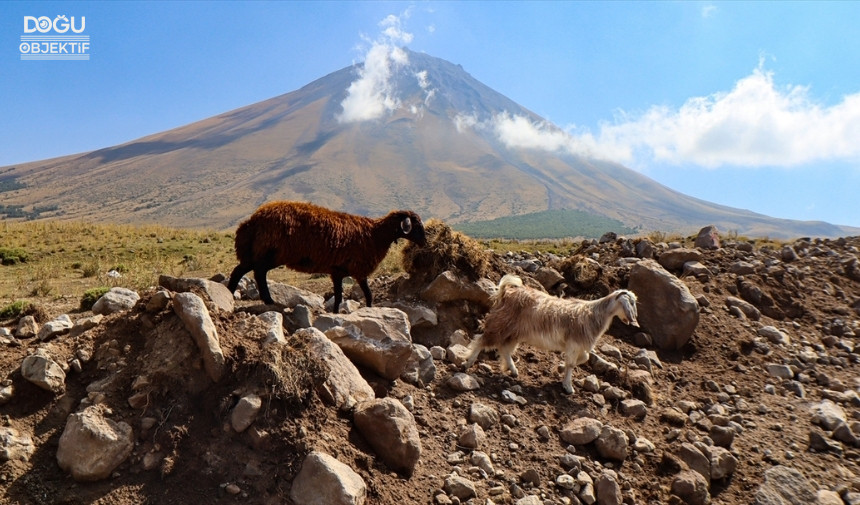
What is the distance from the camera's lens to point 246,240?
23.4ft

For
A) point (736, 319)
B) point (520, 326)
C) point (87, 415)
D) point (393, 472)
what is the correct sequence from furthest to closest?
1. point (736, 319)
2. point (520, 326)
3. point (393, 472)
4. point (87, 415)

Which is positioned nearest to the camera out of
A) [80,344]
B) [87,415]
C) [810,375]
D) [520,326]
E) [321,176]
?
[87,415]

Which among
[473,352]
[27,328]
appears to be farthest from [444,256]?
[27,328]

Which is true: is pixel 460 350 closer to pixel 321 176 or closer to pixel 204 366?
pixel 204 366

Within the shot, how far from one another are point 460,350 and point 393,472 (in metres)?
2.69

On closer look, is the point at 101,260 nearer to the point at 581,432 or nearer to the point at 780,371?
the point at 581,432

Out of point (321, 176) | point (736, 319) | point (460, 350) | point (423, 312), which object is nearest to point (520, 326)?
point (460, 350)

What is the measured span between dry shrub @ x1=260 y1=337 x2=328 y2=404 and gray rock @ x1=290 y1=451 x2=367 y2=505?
0.59 metres

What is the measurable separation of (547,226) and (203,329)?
143 metres

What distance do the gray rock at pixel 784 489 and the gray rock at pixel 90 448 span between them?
231 inches

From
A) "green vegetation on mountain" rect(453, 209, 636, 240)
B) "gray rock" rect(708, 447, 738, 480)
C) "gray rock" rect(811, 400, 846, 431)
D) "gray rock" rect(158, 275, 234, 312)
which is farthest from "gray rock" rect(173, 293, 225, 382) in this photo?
"green vegetation on mountain" rect(453, 209, 636, 240)

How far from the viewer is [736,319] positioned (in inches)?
348

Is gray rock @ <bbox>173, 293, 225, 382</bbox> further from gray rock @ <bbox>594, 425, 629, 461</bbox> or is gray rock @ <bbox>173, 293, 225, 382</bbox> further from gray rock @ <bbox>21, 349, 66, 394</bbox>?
gray rock @ <bbox>594, 425, 629, 461</bbox>

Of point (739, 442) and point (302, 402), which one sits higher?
point (302, 402)
